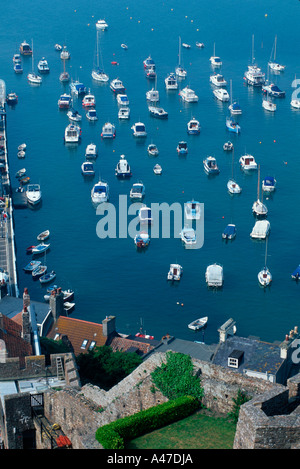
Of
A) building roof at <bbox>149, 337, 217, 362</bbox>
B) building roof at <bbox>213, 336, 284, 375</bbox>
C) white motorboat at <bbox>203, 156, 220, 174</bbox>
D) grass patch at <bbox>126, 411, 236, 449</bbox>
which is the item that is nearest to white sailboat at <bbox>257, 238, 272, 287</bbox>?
building roof at <bbox>149, 337, 217, 362</bbox>

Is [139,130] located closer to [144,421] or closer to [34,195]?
[34,195]

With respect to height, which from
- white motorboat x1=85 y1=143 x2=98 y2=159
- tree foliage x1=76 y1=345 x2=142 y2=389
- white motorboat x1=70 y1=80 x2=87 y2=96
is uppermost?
white motorboat x1=70 y1=80 x2=87 y2=96

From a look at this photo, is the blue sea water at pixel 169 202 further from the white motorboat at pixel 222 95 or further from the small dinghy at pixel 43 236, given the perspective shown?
the white motorboat at pixel 222 95

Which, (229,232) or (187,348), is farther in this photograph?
(229,232)

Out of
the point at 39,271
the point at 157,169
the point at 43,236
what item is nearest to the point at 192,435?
the point at 39,271

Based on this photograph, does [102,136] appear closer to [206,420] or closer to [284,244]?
[284,244]

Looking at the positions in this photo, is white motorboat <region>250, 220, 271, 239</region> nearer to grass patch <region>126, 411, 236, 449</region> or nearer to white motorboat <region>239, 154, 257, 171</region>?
white motorboat <region>239, 154, 257, 171</region>
